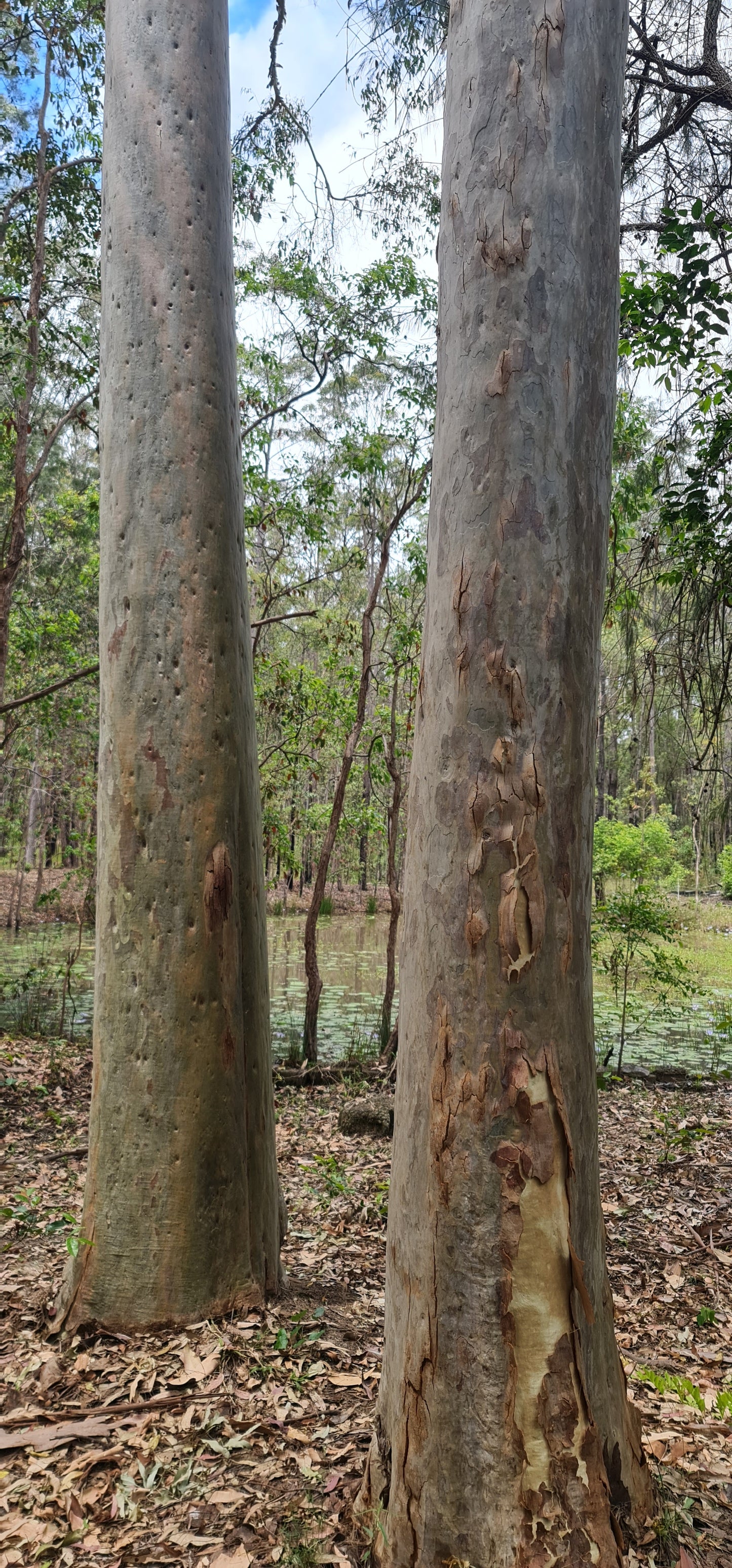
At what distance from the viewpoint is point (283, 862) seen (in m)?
9.75

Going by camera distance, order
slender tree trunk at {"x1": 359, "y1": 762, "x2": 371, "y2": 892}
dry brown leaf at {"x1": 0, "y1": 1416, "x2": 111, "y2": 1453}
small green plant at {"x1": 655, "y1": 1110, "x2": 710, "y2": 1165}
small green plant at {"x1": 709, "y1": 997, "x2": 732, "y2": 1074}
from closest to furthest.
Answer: dry brown leaf at {"x1": 0, "y1": 1416, "x2": 111, "y2": 1453}, small green plant at {"x1": 655, "y1": 1110, "x2": 710, "y2": 1165}, small green plant at {"x1": 709, "y1": 997, "x2": 732, "y2": 1074}, slender tree trunk at {"x1": 359, "y1": 762, "x2": 371, "y2": 892}

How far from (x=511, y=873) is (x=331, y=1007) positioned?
916 cm

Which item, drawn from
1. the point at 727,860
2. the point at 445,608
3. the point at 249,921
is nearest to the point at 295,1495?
the point at 249,921

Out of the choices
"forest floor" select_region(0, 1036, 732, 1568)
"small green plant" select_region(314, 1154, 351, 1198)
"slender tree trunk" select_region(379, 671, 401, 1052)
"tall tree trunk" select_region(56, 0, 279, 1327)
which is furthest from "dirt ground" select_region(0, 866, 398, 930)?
"tall tree trunk" select_region(56, 0, 279, 1327)

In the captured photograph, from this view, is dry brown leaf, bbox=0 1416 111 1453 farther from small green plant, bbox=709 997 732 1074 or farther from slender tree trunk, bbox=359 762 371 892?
slender tree trunk, bbox=359 762 371 892

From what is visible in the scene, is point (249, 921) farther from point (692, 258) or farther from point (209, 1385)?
point (692, 258)

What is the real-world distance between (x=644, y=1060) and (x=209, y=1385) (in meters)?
7.04

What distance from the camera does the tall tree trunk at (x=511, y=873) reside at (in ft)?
5.05

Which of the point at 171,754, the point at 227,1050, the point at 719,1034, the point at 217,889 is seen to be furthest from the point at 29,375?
the point at 719,1034

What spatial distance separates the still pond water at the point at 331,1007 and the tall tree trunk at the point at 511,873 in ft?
13.4

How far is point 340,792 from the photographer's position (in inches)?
321

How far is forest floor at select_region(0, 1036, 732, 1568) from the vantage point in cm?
180

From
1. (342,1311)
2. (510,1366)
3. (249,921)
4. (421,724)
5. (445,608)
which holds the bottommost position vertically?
(342,1311)

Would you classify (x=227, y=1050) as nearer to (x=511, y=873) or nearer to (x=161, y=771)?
(x=161, y=771)
